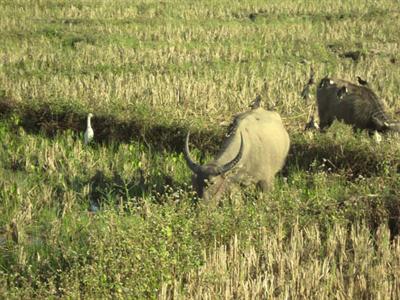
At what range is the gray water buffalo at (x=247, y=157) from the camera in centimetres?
593

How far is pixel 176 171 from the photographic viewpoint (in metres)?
7.39

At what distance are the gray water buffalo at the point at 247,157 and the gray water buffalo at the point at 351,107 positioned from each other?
4.29 ft

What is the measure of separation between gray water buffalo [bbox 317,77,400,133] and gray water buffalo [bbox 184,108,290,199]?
4.29ft

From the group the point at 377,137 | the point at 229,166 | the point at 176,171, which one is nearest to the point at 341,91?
the point at 377,137

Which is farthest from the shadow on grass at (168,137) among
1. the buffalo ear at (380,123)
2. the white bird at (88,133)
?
the buffalo ear at (380,123)

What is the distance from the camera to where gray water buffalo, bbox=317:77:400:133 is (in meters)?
7.90

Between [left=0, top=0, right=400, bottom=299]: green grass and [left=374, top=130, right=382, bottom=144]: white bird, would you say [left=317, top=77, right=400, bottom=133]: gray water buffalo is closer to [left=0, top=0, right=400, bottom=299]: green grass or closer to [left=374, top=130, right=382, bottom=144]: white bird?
[left=374, top=130, right=382, bottom=144]: white bird

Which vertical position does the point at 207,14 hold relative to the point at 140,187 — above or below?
above

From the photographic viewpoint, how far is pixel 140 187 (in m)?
6.99

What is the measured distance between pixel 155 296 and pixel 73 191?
109 inches

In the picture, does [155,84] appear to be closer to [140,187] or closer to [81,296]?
[140,187]

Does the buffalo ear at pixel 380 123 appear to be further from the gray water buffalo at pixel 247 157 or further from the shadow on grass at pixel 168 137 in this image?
the gray water buffalo at pixel 247 157

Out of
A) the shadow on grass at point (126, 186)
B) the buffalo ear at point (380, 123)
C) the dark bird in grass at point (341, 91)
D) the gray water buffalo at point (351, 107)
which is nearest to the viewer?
the shadow on grass at point (126, 186)

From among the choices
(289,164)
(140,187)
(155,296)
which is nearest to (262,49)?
(289,164)
